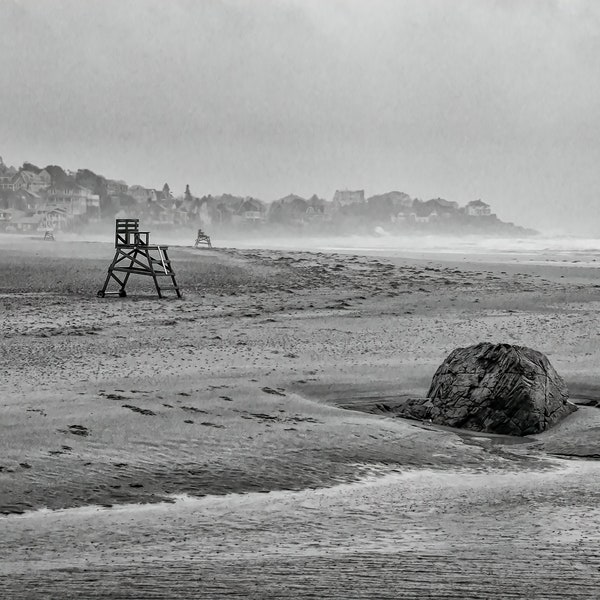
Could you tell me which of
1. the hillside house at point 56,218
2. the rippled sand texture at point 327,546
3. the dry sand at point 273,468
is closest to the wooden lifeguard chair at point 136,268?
the dry sand at point 273,468

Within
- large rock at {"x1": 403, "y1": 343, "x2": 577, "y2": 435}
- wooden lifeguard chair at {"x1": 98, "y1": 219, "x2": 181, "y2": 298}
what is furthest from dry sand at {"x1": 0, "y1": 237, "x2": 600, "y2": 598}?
wooden lifeguard chair at {"x1": 98, "y1": 219, "x2": 181, "y2": 298}

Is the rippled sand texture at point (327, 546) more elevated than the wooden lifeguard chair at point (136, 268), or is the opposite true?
the wooden lifeguard chair at point (136, 268)

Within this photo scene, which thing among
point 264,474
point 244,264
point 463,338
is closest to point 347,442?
point 264,474

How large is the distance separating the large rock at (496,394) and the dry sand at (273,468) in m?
0.21

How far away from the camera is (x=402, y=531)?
521 cm

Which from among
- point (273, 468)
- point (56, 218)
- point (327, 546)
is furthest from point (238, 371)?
point (56, 218)

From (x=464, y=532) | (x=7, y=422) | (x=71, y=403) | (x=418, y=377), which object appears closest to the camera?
(x=464, y=532)

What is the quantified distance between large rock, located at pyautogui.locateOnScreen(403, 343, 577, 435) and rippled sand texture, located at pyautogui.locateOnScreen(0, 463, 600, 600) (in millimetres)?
1819

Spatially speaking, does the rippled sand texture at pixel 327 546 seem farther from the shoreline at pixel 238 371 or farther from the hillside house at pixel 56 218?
the hillside house at pixel 56 218

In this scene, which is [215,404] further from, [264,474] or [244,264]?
[244,264]

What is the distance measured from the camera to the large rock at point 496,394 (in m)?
8.09

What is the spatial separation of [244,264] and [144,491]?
17.4 m

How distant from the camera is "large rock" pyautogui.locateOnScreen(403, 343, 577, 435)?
26.5ft

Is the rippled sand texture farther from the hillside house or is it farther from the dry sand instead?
the hillside house
